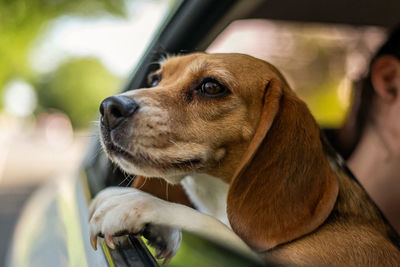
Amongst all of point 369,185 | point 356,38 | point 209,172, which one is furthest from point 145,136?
point 356,38

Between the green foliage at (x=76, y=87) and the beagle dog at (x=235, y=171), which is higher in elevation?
the beagle dog at (x=235, y=171)

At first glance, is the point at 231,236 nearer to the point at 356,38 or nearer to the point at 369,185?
the point at 369,185

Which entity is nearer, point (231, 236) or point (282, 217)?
point (231, 236)

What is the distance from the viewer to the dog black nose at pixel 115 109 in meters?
1.42

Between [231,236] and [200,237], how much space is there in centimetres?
10

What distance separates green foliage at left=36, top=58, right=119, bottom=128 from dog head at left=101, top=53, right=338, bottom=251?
351mm

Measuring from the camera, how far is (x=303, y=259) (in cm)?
129

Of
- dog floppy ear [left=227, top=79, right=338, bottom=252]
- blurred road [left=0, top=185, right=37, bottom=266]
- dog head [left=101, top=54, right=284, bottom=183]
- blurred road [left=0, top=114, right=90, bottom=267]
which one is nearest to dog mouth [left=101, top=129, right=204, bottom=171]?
dog head [left=101, top=54, right=284, bottom=183]

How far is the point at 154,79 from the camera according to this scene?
6.20 feet

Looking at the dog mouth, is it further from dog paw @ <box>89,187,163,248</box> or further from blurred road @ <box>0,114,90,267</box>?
blurred road @ <box>0,114,90,267</box>

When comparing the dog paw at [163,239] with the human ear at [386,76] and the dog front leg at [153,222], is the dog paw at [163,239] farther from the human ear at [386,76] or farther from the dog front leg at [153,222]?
the human ear at [386,76]

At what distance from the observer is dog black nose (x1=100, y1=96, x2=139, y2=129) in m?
1.42

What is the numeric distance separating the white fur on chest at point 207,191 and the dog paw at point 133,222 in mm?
321

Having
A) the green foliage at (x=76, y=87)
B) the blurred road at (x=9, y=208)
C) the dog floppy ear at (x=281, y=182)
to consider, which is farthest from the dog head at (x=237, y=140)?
the blurred road at (x=9, y=208)
